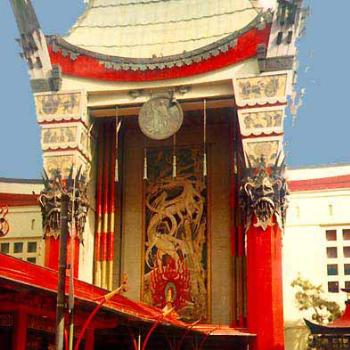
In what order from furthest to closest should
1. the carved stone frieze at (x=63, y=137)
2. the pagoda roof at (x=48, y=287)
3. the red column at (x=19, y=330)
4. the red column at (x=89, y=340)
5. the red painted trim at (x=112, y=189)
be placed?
the red painted trim at (x=112, y=189), the carved stone frieze at (x=63, y=137), the red column at (x=89, y=340), the red column at (x=19, y=330), the pagoda roof at (x=48, y=287)

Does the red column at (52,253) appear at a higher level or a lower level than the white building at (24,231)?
lower

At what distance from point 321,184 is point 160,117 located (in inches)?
198

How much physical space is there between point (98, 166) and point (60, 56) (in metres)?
3.30

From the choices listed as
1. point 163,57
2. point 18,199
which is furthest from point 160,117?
point 18,199

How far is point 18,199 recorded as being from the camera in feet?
72.6

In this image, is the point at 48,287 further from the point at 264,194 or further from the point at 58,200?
the point at 58,200

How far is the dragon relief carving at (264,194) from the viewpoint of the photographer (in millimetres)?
17375

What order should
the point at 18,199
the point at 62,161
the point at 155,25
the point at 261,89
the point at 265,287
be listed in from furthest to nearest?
the point at 18,199
the point at 155,25
the point at 62,161
the point at 261,89
the point at 265,287

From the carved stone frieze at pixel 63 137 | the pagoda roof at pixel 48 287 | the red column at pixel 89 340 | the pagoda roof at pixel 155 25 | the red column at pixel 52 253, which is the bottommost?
the red column at pixel 89 340

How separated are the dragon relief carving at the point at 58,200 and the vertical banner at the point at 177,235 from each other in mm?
2215

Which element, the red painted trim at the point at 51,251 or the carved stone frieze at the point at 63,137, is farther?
the carved stone frieze at the point at 63,137

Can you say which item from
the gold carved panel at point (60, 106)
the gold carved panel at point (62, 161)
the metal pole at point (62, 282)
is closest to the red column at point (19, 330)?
the metal pole at point (62, 282)

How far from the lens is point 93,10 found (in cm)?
2178

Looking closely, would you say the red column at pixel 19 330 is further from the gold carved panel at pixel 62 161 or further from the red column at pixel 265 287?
the gold carved panel at pixel 62 161
